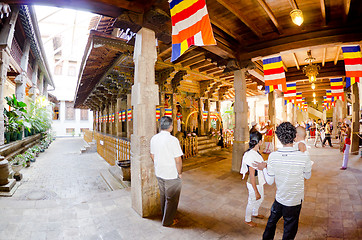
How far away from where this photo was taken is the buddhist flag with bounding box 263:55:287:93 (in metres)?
6.01

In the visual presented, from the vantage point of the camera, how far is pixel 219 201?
4164mm

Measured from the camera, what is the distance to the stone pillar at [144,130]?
Result: 3.56 metres

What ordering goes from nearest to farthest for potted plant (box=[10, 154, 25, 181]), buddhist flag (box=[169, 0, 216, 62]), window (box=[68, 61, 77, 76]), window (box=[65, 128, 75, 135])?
buddhist flag (box=[169, 0, 216, 62]) < potted plant (box=[10, 154, 25, 181]) < window (box=[65, 128, 75, 135]) < window (box=[68, 61, 77, 76])

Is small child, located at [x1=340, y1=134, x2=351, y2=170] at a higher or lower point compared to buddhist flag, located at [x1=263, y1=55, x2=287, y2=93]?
lower

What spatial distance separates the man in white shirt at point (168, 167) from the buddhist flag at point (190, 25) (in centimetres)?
137

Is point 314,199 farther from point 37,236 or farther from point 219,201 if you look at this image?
point 37,236

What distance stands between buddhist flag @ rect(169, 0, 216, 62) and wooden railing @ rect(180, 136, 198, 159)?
647 cm

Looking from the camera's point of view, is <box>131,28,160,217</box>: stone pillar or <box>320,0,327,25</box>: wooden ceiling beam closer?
<box>131,28,160,217</box>: stone pillar

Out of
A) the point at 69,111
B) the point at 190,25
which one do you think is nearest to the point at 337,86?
the point at 190,25

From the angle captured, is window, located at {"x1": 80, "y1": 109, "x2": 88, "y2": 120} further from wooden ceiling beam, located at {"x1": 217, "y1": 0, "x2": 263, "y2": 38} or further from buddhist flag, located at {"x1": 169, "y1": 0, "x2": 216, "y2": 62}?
buddhist flag, located at {"x1": 169, "y1": 0, "x2": 216, "y2": 62}

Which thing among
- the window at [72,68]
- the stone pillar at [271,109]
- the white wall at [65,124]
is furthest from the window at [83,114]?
the stone pillar at [271,109]

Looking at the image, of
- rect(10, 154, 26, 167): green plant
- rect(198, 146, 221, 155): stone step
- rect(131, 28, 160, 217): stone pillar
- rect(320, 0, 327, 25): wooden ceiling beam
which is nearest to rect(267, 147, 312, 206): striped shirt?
rect(131, 28, 160, 217): stone pillar

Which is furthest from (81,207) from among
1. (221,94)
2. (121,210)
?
(221,94)

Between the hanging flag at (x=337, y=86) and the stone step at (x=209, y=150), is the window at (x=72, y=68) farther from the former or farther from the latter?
the hanging flag at (x=337, y=86)
